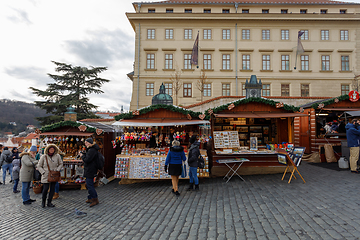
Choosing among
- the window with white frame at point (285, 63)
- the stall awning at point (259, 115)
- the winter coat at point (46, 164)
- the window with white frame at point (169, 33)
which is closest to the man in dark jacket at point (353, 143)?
the stall awning at point (259, 115)

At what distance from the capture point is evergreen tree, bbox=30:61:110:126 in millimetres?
26812

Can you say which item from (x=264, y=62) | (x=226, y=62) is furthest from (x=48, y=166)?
(x=264, y=62)

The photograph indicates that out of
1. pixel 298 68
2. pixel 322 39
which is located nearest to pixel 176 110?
pixel 298 68

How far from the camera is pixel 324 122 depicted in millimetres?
11312

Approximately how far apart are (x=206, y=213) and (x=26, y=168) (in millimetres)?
5351

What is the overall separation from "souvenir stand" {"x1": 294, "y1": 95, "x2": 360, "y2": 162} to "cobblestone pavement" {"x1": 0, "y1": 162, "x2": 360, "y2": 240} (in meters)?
3.99

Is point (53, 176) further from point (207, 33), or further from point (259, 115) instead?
point (207, 33)

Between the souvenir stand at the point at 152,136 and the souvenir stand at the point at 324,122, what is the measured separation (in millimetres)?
6532

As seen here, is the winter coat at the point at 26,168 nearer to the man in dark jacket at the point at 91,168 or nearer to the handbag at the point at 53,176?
the handbag at the point at 53,176

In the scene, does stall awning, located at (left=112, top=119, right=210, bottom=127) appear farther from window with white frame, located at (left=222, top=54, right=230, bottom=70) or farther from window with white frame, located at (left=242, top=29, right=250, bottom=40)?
window with white frame, located at (left=242, top=29, right=250, bottom=40)

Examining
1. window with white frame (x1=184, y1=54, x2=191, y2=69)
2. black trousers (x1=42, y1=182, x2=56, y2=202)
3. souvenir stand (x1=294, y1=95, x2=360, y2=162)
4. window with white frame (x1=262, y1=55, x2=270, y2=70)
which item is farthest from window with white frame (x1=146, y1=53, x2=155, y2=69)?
black trousers (x1=42, y1=182, x2=56, y2=202)

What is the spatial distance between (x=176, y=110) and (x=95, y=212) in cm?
470

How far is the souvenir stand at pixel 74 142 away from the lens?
769 cm

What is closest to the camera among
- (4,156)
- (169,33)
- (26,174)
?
(26,174)
